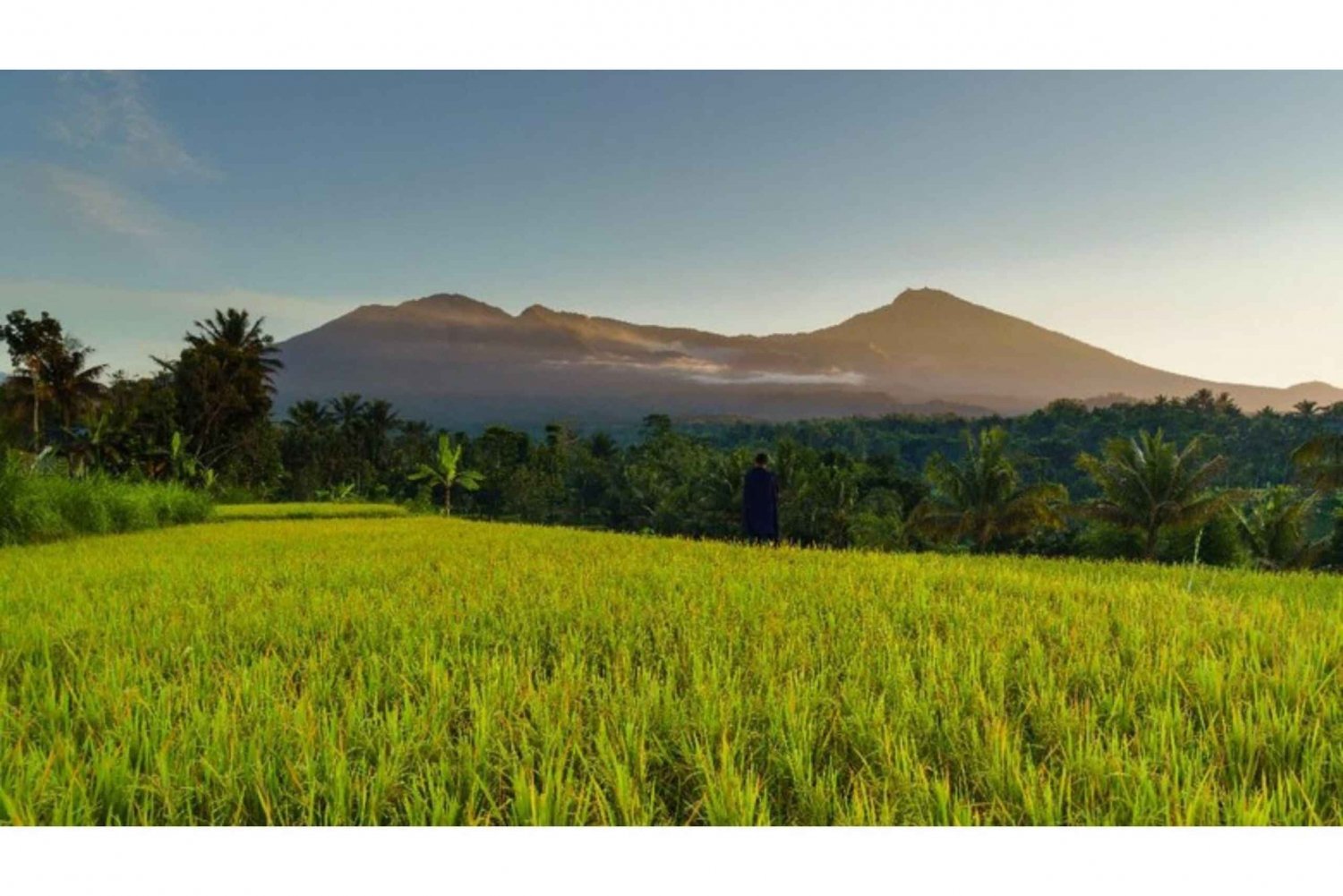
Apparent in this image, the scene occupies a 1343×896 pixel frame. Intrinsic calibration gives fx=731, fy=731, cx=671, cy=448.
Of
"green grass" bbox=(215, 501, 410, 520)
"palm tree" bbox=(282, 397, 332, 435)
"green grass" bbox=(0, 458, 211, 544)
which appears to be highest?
"palm tree" bbox=(282, 397, 332, 435)

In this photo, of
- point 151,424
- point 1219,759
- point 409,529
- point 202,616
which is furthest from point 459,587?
point 151,424

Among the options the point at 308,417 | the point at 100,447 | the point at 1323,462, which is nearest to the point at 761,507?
the point at 1323,462

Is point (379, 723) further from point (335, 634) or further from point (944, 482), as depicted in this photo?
point (944, 482)

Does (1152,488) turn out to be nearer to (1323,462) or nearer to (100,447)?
(1323,462)

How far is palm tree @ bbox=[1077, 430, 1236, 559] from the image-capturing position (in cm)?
2278

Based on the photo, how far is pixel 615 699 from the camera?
8.91ft

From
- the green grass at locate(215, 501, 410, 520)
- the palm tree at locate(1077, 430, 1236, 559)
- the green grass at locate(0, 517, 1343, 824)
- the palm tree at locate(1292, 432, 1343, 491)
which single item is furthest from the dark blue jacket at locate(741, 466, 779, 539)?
the palm tree at locate(1077, 430, 1236, 559)

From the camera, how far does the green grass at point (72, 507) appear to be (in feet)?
36.3

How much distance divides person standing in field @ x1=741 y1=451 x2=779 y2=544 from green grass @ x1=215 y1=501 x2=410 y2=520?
1389 cm

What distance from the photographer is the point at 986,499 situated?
2709 centimetres

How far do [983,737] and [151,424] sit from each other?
39.1 meters

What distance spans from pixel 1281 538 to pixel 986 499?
9354 mm

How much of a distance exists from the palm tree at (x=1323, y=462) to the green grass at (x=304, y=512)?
24.8 meters

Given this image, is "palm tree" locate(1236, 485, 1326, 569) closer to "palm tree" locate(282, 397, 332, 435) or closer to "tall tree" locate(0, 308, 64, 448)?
"tall tree" locate(0, 308, 64, 448)
